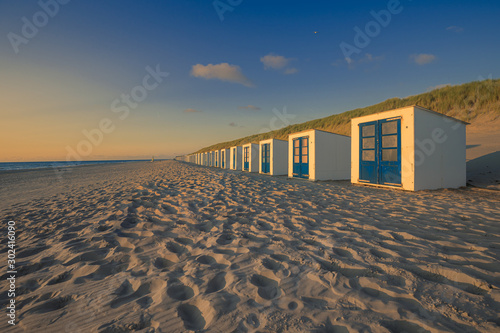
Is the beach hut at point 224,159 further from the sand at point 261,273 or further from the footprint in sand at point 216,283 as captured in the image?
the footprint in sand at point 216,283

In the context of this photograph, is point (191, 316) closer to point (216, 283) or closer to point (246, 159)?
point (216, 283)

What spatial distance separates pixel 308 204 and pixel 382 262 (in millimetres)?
2773

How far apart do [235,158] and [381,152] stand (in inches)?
561

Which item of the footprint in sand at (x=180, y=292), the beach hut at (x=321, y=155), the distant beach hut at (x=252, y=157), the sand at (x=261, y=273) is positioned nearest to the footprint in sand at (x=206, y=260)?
the sand at (x=261, y=273)

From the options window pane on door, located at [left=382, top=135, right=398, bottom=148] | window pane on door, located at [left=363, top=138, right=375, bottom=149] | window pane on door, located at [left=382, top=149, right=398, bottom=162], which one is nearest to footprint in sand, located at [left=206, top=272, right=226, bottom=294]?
window pane on door, located at [left=382, top=149, right=398, bottom=162]

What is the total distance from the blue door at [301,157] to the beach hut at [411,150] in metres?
2.99

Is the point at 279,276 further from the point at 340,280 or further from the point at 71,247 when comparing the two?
the point at 71,247

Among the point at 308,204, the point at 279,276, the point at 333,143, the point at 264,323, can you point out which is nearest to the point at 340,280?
the point at 279,276

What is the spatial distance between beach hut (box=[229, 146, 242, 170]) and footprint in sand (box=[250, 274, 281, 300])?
718 inches

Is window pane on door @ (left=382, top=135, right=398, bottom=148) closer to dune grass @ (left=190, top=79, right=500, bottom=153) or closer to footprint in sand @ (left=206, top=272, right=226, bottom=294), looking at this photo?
footprint in sand @ (left=206, top=272, right=226, bottom=294)

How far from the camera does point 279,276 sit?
209 cm

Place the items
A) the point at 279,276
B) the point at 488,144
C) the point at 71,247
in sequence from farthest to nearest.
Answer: the point at 488,144 → the point at 71,247 → the point at 279,276

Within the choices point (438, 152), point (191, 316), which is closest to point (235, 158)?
point (438, 152)

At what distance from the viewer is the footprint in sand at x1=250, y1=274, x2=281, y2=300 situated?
5.94 feet
